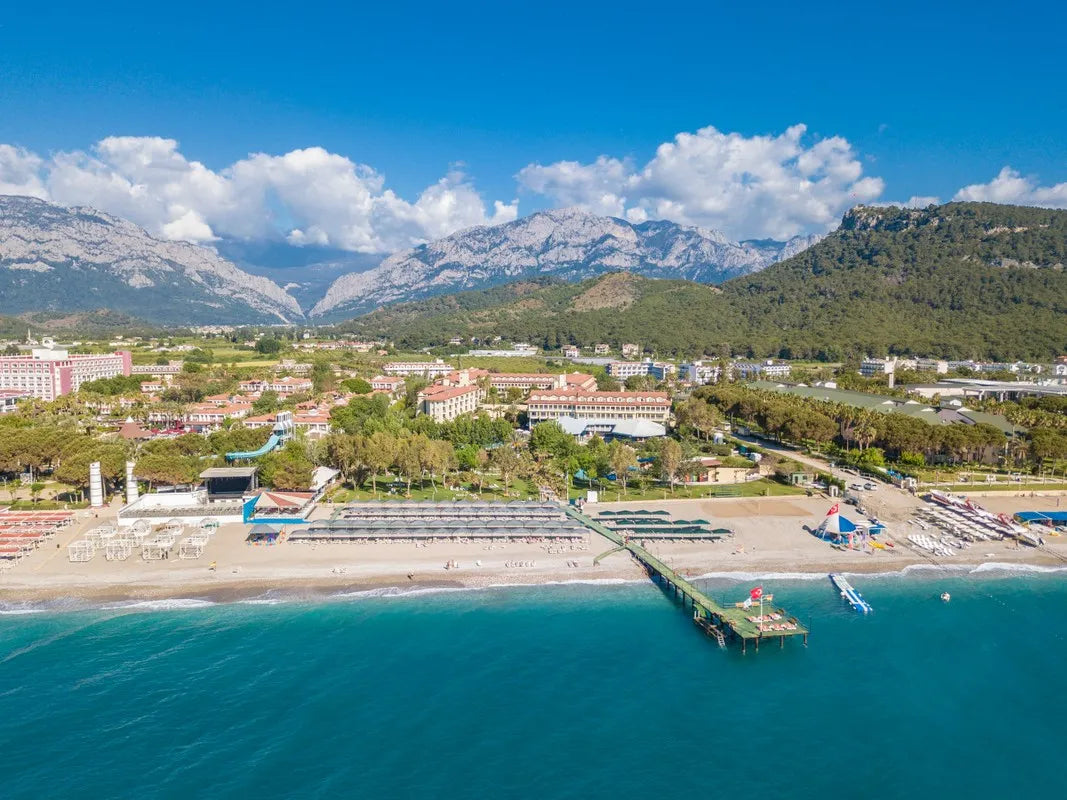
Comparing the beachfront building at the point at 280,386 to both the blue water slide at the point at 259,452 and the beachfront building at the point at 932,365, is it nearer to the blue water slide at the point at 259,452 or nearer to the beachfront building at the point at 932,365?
the blue water slide at the point at 259,452

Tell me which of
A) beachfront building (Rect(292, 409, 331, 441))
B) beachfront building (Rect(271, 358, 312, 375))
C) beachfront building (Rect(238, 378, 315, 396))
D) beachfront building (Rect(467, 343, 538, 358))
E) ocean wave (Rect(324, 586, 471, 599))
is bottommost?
ocean wave (Rect(324, 586, 471, 599))

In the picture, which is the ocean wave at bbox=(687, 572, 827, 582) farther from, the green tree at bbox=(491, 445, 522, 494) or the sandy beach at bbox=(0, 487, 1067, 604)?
the green tree at bbox=(491, 445, 522, 494)

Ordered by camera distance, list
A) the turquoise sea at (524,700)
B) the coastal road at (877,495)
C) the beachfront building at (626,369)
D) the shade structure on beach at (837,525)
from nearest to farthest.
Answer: the turquoise sea at (524,700) → the shade structure on beach at (837,525) → the coastal road at (877,495) → the beachfront building at (626,369)

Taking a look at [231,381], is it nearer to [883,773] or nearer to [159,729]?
[159,729]

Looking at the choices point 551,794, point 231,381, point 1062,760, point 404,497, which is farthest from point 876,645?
point 231,381

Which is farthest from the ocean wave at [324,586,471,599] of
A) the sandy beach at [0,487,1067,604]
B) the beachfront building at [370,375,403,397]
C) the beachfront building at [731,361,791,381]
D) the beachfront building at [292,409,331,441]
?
the beachfront building at [731,361,791,381]

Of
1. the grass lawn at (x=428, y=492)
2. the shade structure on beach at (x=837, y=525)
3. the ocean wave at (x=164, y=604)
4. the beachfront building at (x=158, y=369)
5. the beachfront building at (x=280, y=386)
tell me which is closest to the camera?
the ocean wave at (x=164, y=604)

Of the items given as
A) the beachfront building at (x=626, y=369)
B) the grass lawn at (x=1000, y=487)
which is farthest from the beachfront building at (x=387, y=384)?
the grass lawn at (x=1000, y=487)
